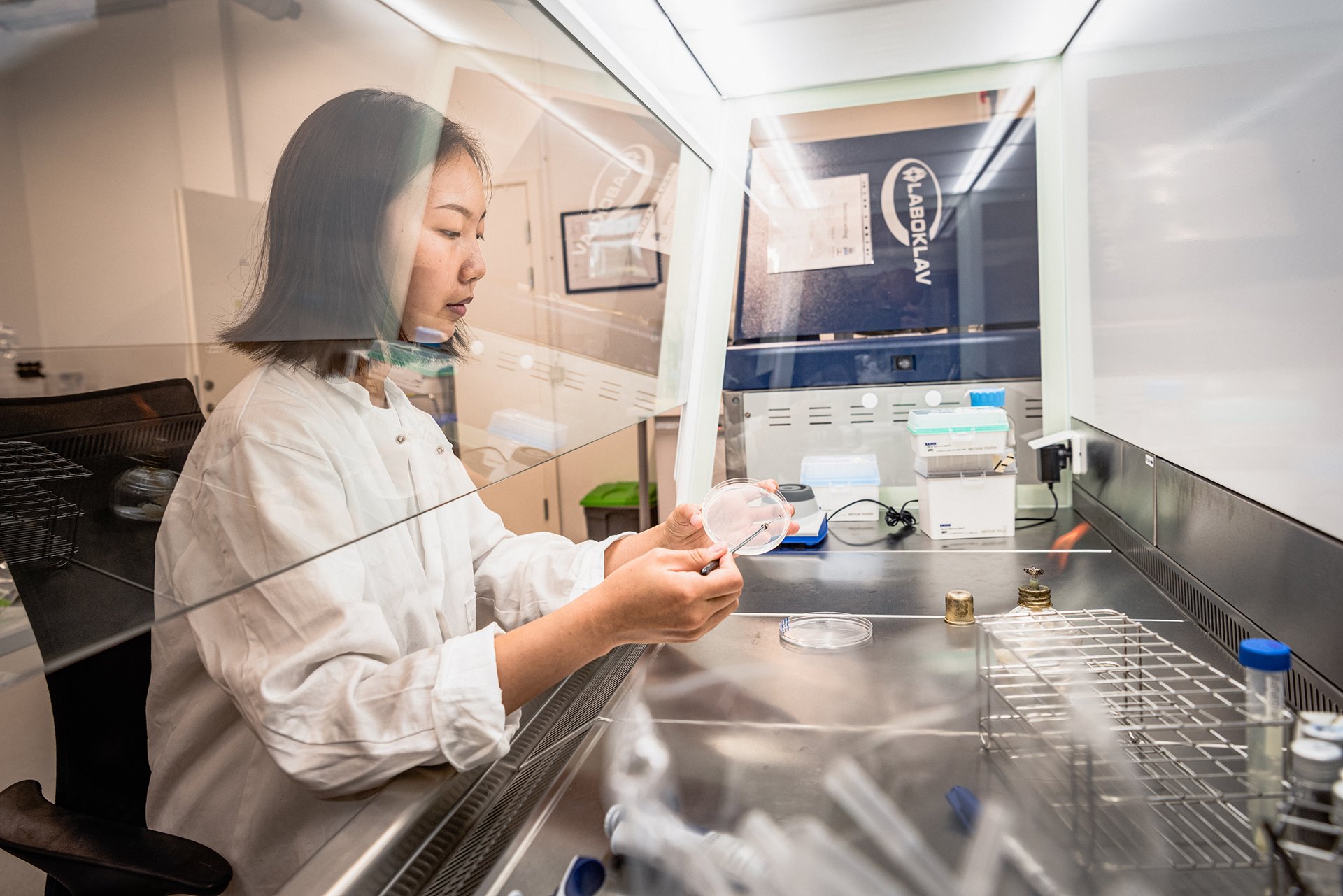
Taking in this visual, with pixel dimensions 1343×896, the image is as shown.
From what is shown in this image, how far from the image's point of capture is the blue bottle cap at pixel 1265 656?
68cm

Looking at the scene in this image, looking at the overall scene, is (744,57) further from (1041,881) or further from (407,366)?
(1041,881)

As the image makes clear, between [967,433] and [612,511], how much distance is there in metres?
2.29

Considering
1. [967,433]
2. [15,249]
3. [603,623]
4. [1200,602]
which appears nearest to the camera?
[15,249]

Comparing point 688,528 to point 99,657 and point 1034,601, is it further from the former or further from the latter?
point 99,657

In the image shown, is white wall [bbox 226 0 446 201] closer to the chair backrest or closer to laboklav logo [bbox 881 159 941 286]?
the chair backrest

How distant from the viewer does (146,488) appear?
535 millimetres

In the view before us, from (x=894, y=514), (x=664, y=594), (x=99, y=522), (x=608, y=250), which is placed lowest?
(x=894, y=514)

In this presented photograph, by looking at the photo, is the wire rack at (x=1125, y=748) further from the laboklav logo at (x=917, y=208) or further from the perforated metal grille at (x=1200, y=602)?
the laboklav logo at (x=917, y=208)

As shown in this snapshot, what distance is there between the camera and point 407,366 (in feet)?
2.44

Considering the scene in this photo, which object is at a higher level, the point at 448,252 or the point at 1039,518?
the point at 448,252

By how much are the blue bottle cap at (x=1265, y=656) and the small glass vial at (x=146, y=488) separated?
84cm

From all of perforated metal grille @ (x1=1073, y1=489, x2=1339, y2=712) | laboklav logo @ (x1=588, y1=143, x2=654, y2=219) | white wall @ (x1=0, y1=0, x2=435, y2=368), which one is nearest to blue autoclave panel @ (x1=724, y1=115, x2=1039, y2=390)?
perforated metal grille @ (x1=1073, y1=489, x2=1339, y2=712)

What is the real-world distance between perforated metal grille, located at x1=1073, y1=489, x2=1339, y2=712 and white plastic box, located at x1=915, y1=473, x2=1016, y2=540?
7.4 inches

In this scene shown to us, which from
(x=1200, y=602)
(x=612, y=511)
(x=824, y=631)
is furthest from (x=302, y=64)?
(x=612, y=511)
